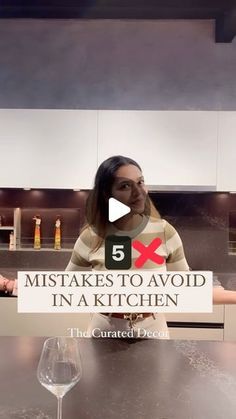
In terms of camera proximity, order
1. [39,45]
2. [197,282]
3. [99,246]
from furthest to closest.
Answer: [39,45], [197,282], [99,246]

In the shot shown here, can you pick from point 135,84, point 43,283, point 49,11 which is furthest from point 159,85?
point 43,283

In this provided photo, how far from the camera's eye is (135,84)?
2.05m

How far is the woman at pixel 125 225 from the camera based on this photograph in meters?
1.71

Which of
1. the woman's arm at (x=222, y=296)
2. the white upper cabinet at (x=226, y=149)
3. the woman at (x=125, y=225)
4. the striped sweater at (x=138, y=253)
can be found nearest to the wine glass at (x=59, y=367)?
the woman at (x=125, y=225)

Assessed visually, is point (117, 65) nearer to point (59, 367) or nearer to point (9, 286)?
point (9, 286)

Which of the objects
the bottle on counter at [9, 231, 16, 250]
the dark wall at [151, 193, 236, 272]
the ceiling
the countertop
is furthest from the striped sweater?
the ceiling

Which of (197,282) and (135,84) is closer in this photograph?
(197,282)

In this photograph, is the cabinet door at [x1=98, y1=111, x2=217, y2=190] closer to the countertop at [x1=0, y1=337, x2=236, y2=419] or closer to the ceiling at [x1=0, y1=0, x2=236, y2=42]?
the ceiling at [x1=0, y1=0, x2=236, y2=42]

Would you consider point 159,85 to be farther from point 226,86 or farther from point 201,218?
point 201,218

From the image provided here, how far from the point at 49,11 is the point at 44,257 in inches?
43.6

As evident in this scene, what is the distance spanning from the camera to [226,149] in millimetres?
1912

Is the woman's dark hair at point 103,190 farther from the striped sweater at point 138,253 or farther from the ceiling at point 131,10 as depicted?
the ceiling at point 131,10

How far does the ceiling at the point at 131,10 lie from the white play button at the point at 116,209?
816 mm

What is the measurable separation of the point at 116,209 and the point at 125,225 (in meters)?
0.08
